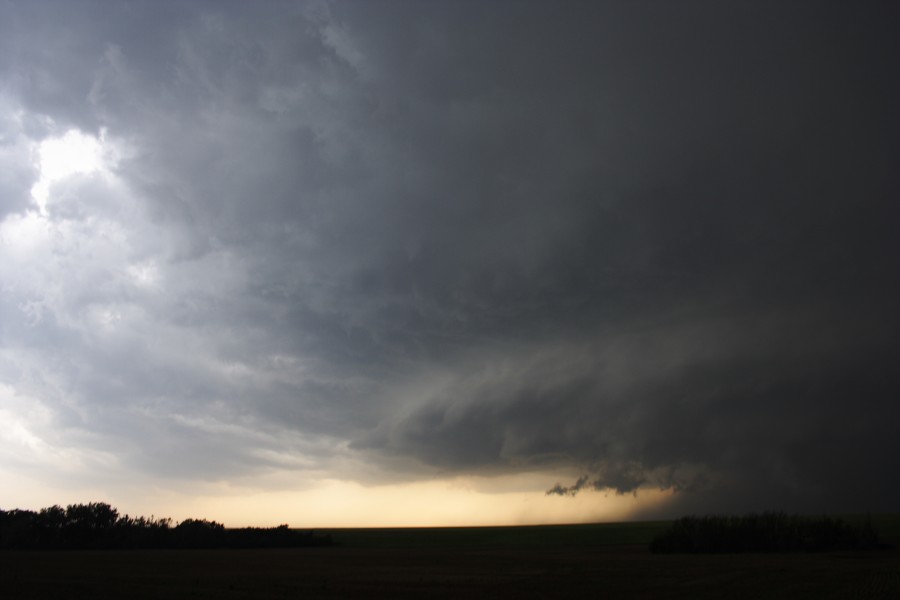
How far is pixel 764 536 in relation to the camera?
70500mm

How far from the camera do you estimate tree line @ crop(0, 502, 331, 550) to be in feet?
288

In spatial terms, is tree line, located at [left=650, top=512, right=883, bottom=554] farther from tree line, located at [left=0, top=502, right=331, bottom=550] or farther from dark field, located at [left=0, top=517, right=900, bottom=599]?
tree line, located at [left=0, top=502, right=331, bottom=550]

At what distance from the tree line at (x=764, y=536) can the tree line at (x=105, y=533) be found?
199 feet

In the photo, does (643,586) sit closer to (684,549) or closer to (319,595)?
(319,595)

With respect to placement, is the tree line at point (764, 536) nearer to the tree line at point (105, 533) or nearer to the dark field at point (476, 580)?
the dark field at point (476, 580)

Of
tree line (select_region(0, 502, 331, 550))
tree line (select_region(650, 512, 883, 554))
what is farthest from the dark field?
tree line (select_region(0, 502, 331, 550))

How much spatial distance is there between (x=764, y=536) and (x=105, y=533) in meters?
90.2

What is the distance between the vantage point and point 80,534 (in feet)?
300

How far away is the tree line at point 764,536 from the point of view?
68.9 m

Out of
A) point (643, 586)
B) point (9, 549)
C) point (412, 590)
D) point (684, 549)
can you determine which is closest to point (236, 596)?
point (412, 590)

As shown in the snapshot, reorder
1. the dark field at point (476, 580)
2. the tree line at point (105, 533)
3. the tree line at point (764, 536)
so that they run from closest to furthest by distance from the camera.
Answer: the dark field at point (476, 580) < the tree line at point (764, 536) < the tree line at point (105, 533)

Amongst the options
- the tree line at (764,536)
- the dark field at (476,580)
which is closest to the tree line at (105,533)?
the dark field at (476,580)

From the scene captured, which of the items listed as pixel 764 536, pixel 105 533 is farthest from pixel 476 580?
pixel 105 533

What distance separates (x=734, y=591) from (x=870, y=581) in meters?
9.85
